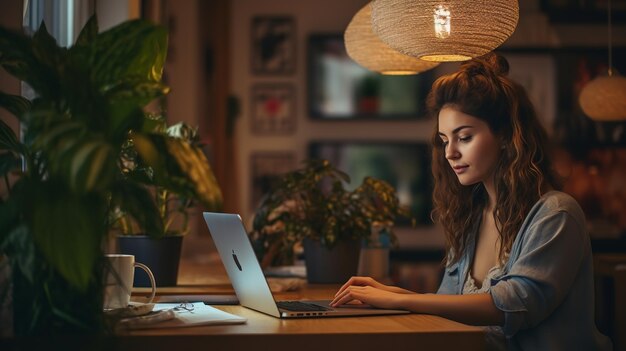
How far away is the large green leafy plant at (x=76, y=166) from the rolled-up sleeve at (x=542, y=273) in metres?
0.84

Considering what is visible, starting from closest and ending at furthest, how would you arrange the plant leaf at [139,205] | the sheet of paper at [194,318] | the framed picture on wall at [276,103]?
the plant leaf at [139,205]
the sheet of paper at [194,318]
the framed picture on wall at [276,103]

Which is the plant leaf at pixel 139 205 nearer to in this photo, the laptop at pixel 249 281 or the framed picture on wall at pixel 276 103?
the laptop at pixel 249 281

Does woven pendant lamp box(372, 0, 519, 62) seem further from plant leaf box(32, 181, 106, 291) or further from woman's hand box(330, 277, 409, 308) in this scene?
plant leaf box(32, 181, 106, 291)

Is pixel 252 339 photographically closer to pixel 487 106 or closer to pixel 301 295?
pixel 301 295

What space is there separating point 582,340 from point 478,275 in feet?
1.37

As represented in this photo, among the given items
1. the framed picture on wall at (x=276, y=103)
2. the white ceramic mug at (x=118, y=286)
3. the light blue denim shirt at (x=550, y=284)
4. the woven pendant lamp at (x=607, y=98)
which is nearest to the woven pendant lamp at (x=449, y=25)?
the light blue denim shirt at (x=550, y=284)

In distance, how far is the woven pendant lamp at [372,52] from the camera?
309cm

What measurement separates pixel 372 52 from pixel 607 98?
1762 mm

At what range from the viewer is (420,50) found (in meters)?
2.33

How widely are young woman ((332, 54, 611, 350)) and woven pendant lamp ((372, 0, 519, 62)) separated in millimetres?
65

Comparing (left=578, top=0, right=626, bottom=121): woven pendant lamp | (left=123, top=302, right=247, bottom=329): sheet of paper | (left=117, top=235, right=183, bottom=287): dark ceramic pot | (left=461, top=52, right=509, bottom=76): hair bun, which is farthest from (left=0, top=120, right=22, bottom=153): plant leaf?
(left=578, top=0, right=626, bottom=121): woven pendant lamp

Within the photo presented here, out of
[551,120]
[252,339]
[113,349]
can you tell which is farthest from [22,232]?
[551,120]

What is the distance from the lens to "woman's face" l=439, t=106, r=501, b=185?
2191 mm

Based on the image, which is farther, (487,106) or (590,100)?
(590,100)
